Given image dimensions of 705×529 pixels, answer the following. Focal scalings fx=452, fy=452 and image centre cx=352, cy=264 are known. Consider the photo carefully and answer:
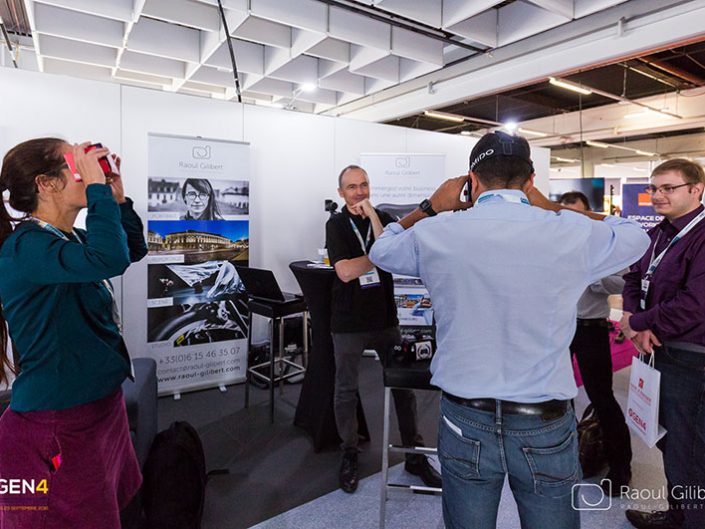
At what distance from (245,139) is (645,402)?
3581 mm

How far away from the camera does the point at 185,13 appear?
397 centimetres

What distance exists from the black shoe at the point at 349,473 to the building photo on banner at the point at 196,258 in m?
1.73

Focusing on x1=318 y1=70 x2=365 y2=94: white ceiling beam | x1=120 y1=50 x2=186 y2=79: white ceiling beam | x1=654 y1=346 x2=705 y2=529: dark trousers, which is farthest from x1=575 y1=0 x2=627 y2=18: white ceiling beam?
x1=120 y1=50 x2=186 y2=79: white ceiling beam

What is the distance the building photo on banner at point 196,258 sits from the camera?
3449mm

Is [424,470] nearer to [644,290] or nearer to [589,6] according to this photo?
[644,290]

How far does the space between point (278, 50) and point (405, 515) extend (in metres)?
4.66

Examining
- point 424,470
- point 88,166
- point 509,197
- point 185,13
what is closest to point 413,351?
point 424,470

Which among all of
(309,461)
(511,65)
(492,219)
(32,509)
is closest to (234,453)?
(309,461)

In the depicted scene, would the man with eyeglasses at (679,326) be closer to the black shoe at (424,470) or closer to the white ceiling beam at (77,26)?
the black shoe at (424,470)

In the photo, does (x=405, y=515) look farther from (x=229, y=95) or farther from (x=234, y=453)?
(x=229, y=95)

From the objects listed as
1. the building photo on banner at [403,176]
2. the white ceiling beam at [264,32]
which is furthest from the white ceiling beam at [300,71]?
the building photo on banner at [403,176]

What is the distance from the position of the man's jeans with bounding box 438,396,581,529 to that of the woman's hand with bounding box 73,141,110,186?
1.05m

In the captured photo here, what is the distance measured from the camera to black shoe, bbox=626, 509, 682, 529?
1.96m

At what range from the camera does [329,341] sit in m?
2.72
